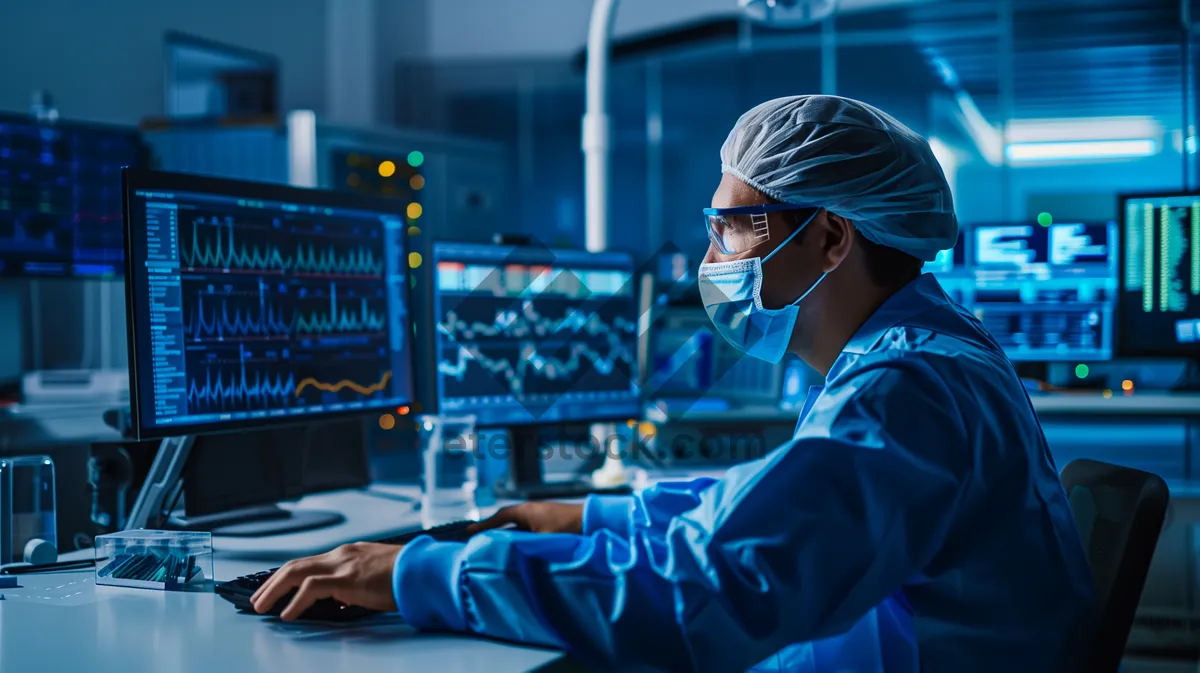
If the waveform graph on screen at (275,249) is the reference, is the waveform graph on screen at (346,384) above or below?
below

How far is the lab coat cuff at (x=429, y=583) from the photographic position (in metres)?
0.93

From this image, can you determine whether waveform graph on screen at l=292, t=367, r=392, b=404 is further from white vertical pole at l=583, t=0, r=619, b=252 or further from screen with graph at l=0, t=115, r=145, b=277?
screen with graph at l=0, t=115, r=145, b=277

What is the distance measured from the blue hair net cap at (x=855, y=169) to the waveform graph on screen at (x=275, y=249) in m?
0.73

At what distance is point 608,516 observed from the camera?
123 cm

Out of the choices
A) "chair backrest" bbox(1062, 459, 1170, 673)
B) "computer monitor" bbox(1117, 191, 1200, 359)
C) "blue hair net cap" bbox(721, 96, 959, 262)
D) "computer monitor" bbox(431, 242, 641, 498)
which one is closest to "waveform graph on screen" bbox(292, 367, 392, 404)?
"computer monitor" bbox(431, 242, 641, 498)

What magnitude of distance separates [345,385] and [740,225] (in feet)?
2.48

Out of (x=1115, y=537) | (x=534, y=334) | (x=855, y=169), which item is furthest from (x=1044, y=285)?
(x=855, y=169)

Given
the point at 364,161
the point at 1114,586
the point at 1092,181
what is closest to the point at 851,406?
the point at 1114,586

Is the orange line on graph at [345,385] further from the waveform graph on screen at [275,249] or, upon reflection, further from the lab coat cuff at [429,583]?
the lab coat cuff at [429,583]

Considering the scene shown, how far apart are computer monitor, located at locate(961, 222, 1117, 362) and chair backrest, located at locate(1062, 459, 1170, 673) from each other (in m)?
2.10

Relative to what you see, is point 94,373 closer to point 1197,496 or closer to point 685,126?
point 1197,496

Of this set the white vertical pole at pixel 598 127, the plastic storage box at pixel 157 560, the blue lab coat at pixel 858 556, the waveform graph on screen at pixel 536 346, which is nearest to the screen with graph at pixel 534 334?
the waveform graph on screen at pixel 536 346

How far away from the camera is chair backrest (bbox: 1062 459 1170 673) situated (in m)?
0.95

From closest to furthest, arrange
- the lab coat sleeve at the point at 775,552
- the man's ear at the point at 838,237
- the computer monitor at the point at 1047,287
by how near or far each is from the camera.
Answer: the lab coat sleeve at the point at 775,552, the man's ear at the point at 838,237, the computer monitor at the point at 1047,287
